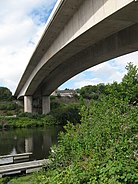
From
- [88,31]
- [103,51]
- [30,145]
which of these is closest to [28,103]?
[30,145]

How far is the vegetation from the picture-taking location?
352 cm

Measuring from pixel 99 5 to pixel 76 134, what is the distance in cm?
603

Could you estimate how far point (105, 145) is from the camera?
4.27 meters

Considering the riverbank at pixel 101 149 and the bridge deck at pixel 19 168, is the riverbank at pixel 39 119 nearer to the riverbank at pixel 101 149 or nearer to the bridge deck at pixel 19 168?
the bridge deck at pixel 19 168

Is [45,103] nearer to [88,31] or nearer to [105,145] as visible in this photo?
[88,31]

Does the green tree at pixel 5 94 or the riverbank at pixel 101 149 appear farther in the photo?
the green tree at pixel 5 94

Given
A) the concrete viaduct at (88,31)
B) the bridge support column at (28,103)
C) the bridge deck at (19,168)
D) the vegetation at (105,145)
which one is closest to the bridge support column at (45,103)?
the bridge support column at (28,103)

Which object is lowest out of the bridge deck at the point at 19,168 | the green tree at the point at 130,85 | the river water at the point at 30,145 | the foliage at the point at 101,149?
the river water at the point at 30,145

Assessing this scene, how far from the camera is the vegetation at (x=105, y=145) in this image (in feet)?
11.5

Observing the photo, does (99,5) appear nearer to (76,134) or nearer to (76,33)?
(76,33)

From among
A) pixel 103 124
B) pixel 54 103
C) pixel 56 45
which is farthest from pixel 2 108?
pixel 103 124

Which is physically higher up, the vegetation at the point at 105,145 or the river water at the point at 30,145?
the vegetation at the point at 105,145

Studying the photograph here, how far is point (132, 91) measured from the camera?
18.1ft

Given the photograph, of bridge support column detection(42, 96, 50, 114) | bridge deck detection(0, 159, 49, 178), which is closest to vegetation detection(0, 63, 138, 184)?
bridge deck detection(0, 159, 49, 178)
